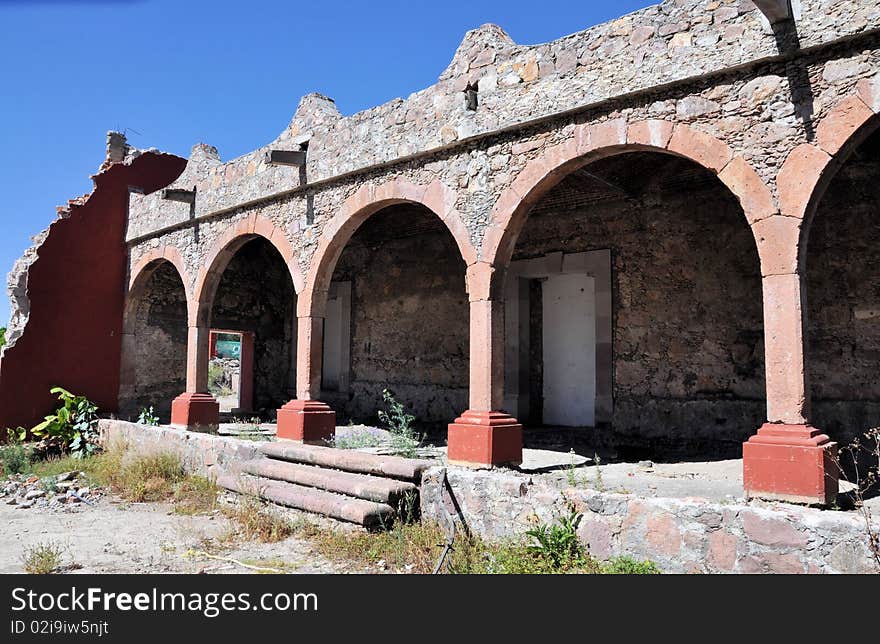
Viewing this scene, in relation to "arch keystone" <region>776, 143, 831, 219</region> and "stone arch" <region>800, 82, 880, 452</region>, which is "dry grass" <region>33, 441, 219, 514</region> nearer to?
"arch keystone" <region>776, 143, 831, 219</region>

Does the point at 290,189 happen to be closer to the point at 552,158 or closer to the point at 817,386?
the point at 552,158

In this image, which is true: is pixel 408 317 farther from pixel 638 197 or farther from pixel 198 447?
pixel 638 197

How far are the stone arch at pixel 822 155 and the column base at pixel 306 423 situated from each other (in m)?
5.60

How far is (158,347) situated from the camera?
13.1m

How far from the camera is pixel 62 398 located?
1177 centimetres

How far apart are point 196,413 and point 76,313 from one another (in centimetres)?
400

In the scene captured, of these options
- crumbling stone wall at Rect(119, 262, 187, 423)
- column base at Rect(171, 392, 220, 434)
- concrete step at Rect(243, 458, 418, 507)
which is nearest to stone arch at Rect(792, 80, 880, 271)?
concrete step at Rect(243, 458, 418, 507)

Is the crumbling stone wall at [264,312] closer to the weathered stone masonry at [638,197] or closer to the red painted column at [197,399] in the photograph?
the weathered stone masonry at [638,197]

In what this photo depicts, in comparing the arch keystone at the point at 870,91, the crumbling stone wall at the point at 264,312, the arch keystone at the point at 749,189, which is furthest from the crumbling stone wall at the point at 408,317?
the arch keystone at the point at 870,91

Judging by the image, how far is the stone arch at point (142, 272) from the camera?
Result: 11352 mm

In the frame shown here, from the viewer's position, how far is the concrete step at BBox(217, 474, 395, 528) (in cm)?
561

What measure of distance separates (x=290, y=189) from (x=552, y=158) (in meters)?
4.08
